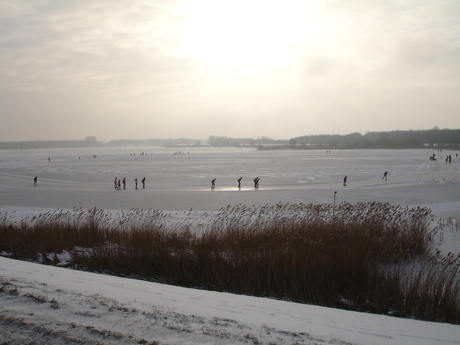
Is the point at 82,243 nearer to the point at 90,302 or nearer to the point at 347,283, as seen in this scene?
the point at 90,302

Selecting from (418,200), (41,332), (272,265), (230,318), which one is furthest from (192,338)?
(418,200)

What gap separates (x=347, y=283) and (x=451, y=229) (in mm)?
6998

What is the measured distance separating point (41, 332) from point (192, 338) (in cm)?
145

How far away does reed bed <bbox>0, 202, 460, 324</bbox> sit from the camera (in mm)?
5172

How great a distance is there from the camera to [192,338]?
10.6 feet

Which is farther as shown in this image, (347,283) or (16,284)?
(347,283)

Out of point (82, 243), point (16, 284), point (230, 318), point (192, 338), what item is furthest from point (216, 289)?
point (82, 243)

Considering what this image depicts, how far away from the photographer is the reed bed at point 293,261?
5.17 m

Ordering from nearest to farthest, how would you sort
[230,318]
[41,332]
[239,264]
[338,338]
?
[41,332], [338,338], [230,318], [239,264]

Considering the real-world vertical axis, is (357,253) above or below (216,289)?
above

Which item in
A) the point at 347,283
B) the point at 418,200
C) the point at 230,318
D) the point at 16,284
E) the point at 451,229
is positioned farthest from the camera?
the point at 418,200

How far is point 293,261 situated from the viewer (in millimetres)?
5980

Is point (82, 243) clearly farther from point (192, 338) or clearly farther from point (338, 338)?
point (338, 338)

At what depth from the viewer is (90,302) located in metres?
3.91
